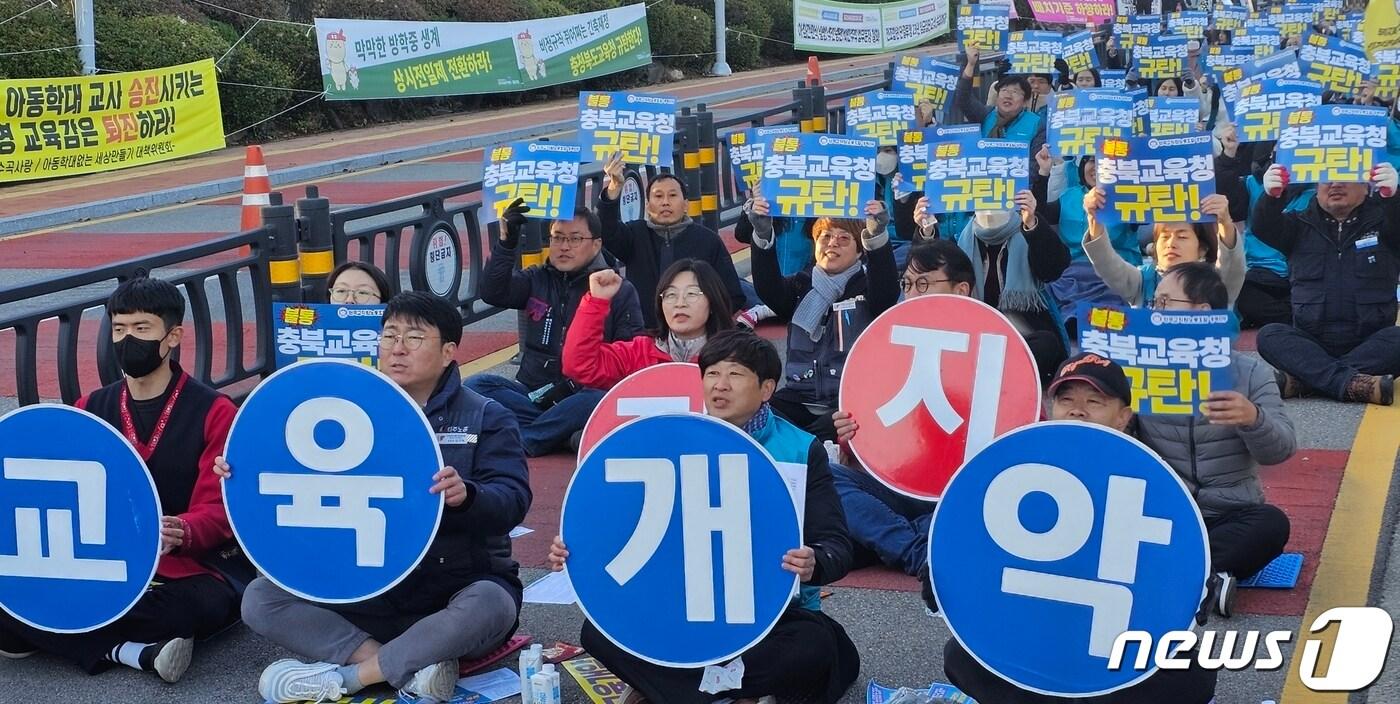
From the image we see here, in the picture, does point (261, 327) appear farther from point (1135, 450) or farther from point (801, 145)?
point (1135, 450)

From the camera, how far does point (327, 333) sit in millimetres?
5957

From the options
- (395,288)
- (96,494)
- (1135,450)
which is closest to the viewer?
(1135,450)

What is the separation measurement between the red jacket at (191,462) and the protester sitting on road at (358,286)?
32.0 inches

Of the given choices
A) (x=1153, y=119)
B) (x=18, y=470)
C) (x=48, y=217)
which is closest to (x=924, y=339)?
(x=18, y=470)

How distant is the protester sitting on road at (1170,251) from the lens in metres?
7.71

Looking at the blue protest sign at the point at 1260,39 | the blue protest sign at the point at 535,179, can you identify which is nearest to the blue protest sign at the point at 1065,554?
the blue protest sign at the point at 535,179

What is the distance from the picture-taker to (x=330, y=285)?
22.0 ft

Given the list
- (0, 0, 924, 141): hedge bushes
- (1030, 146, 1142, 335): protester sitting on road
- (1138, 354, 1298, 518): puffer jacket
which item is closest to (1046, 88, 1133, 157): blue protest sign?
(1030, 146, 1142, 335): protester sitting on road

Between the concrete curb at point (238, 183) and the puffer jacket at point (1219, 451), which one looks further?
the concrete curb at point (238, 183)

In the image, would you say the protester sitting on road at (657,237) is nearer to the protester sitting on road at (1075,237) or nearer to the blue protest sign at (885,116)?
the protester sitting on road at (1075,237)

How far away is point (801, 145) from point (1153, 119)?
3.98m

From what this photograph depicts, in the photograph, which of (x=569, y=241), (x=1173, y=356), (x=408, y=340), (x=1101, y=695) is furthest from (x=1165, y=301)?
(x=569, y=241)

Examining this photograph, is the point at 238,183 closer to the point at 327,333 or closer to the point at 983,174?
the point at 983,174

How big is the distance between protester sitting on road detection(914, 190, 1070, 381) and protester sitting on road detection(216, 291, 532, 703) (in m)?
3.31
